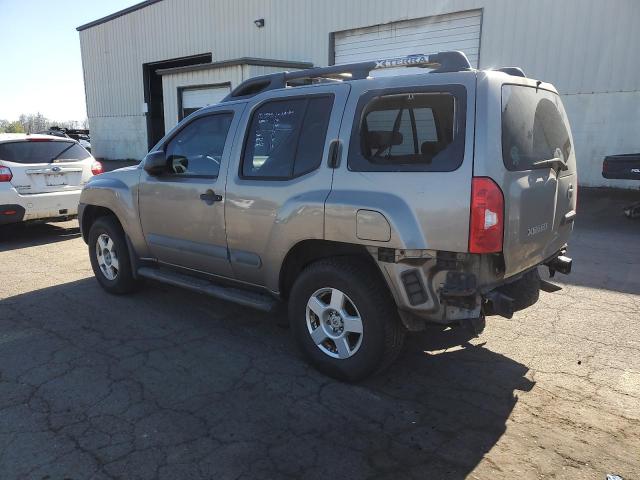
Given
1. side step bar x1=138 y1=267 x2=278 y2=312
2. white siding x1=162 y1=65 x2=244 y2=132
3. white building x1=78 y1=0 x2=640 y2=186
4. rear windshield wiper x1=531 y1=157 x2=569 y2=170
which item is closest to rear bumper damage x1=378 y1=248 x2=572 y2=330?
rear windshield wiper x1=531 y1=157 x2=569 y2=170

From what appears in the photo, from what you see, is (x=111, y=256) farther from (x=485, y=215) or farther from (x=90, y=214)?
(x=485, y=215)

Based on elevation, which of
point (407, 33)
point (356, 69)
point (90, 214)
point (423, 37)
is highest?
point (407, 33)

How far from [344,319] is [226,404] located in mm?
927

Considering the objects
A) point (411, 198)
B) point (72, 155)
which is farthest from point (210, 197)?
point (72, 155)

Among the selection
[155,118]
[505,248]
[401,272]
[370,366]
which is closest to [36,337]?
[370,366]

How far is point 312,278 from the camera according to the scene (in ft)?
11.4

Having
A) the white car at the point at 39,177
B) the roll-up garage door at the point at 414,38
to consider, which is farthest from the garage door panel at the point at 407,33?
the white car at the point at 39,177

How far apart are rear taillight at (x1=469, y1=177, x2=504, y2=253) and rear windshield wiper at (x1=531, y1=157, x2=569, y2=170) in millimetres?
521

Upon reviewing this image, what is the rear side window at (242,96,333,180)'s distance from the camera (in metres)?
3.51

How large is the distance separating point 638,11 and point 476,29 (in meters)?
3.50

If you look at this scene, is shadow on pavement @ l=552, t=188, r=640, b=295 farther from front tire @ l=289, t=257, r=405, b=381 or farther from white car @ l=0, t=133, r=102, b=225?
white car @ l=0, t=133, r=102, b=225

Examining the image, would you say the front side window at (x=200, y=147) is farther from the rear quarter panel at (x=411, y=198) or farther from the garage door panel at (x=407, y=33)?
the garage door panel at (x=407, y=33)

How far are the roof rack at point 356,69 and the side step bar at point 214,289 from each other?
1598 millimetres

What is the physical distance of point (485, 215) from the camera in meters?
2.80
